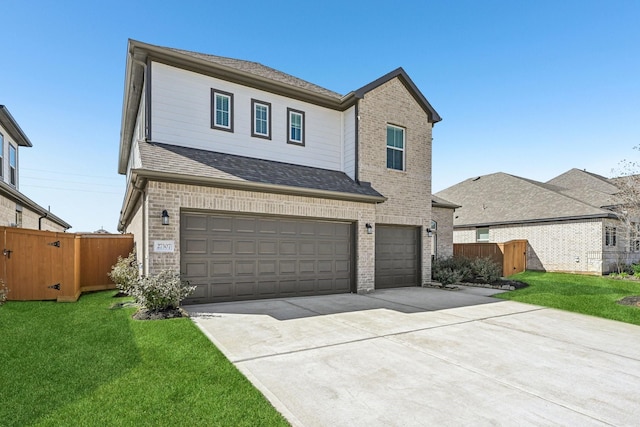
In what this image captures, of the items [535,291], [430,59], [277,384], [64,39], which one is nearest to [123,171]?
[64,39]

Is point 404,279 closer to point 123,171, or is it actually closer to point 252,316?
point 252,316

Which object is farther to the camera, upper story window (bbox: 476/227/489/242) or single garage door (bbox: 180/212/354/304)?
upper story window (bbox: 476/227/489/242)

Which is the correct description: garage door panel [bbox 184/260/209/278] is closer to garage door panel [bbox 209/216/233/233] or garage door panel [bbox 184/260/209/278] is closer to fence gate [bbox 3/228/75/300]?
garage door panel [bbox 209/216/233/233]

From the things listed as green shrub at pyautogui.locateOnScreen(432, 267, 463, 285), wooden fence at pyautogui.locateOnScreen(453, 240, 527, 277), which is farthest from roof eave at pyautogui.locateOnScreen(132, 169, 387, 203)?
wooden fence at pyautogui.locateOnScreen(453, 240, 527, 277)

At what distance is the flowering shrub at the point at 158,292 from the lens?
7.00 metres

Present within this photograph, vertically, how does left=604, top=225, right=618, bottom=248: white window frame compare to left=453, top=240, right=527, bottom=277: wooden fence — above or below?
above

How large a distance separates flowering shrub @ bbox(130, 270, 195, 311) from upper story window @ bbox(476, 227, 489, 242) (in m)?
20.2

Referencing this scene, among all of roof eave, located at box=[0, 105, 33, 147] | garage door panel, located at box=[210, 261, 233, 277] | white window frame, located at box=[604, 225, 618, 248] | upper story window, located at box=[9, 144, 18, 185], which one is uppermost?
roof eave, located at box=[0, 105, 33, 147]

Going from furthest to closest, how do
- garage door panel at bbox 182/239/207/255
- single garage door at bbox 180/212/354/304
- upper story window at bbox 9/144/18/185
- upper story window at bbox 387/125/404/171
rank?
upper story window at bbox 9/144/18/185 → upper story window at bbox 387/125/404/171 → single garage door at bbox 180/212/354/304 → garage door panel at bbox 182/239/207/255

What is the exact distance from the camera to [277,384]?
12.9 feet

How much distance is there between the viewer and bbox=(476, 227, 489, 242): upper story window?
21750 mm

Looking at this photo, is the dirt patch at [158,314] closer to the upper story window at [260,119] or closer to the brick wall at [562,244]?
the upper story window at [260,119]

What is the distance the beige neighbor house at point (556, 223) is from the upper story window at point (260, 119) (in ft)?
51.2

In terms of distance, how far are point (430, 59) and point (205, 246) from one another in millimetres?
12165
